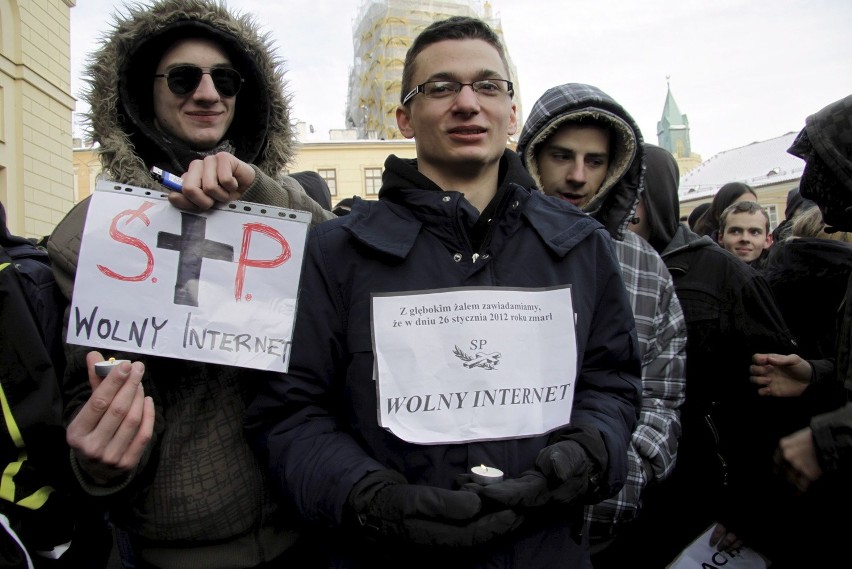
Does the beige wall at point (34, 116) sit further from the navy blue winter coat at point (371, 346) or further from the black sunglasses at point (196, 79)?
the navy blue winter coat at point (371, 346)

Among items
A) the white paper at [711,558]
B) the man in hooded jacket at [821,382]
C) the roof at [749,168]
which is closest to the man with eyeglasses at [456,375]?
the man in hooded jacket at [821,382]

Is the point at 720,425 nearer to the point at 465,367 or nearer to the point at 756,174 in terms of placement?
the point at 465,367

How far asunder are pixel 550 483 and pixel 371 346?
0.53 metres

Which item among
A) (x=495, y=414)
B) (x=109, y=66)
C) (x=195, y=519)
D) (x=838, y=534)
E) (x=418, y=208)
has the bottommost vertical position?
(x=838, y=534)

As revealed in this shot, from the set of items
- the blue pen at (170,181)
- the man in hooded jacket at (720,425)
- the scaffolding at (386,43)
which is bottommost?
the man in hooded jacket at (720,425)

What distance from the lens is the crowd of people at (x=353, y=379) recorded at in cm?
138

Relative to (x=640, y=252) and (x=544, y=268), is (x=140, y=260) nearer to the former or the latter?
(x=544, y=268)

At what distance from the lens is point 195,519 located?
5.04 ft

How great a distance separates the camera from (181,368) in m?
1.61

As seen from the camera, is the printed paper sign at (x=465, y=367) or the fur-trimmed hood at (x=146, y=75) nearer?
the printed paper sign at (x=465, y=367)

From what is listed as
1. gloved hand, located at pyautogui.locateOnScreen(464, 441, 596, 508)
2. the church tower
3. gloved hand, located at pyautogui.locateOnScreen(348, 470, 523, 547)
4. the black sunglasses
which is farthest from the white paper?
the church tower

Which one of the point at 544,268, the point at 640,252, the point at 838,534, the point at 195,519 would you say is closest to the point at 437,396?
the point at 544,268

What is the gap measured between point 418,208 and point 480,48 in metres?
0.54

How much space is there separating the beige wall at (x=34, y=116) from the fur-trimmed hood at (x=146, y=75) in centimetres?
1212
